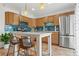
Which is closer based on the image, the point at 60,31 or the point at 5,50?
the point at 5,50

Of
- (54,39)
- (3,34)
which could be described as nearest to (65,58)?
(54,39)

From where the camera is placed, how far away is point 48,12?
1637 mm

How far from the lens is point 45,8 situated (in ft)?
5.36

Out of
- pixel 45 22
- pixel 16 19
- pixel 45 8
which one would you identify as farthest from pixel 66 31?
pixel 16 19

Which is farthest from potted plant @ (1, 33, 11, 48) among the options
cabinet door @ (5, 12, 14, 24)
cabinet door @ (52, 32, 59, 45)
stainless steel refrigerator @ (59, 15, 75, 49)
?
stainless steel refrigerator @ (59, 15, 75, 49)

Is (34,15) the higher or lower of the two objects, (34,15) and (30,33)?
the higher

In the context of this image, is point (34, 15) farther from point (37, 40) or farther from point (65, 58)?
point (65, 58)

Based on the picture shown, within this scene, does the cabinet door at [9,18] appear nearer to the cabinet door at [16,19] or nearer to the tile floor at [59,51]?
the cabinet door at [16,19]

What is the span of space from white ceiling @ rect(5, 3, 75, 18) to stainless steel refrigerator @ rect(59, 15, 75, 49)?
0.12 meters

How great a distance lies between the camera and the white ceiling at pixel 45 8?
159cm

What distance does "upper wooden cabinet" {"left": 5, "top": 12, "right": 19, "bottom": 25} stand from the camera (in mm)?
1602

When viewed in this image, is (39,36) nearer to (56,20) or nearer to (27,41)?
(27,41)

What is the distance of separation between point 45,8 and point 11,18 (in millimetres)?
475

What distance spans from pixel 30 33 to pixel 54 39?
1.09 ft
